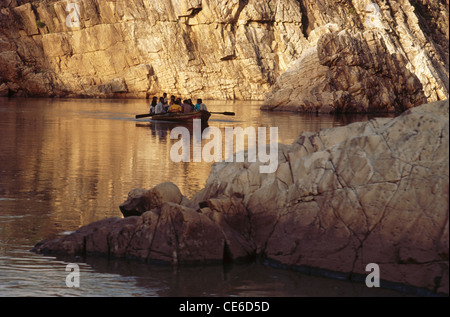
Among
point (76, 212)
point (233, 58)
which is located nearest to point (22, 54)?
point (233, 58)

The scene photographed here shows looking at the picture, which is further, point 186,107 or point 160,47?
point 160,47

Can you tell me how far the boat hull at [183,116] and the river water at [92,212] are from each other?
759cm

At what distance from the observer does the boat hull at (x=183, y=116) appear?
3666cm

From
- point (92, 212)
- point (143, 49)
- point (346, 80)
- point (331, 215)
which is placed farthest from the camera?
point (143, 49)

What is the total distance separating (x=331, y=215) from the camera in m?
10.3

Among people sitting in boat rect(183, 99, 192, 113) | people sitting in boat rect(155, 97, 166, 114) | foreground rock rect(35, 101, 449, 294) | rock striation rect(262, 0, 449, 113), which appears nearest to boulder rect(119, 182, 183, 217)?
foreground rock rect(35, 101, 449, 294)

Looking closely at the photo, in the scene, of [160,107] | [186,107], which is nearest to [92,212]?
[186,107]

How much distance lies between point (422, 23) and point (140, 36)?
4063cm

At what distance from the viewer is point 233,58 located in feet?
273

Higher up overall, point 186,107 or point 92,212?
point 186,107

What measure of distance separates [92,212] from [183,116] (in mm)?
24240

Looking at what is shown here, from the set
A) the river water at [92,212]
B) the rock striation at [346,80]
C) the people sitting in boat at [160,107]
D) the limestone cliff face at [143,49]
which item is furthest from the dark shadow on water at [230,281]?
the limestone cliff face at [143,49]

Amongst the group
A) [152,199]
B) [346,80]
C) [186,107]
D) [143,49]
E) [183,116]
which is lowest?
[152,199]

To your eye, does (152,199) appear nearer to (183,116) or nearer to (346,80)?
(183,116)
